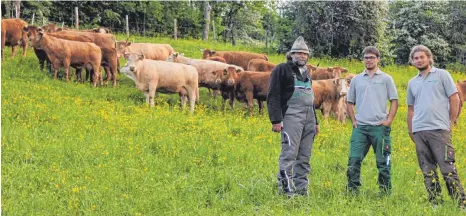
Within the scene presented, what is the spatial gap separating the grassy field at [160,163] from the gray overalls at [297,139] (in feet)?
0.99

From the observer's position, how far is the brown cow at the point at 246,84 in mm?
17766

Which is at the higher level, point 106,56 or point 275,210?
point 106,56

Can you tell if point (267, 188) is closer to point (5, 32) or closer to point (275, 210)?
point (275, 210)

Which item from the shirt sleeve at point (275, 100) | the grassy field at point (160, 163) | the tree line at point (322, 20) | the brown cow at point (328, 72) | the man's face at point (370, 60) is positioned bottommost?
the grassy field at point (160, 163)

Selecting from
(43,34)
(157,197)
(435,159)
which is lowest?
(157,197)

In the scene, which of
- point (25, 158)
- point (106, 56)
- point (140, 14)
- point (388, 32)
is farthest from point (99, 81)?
point (140, 14)

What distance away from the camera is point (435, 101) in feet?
24.3

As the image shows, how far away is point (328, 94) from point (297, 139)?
31.3 ft

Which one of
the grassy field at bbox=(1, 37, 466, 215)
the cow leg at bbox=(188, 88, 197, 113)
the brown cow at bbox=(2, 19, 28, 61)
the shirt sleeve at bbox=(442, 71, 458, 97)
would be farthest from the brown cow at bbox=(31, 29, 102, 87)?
the shirt sleeve at bbox=(442, 71, 458, 97)

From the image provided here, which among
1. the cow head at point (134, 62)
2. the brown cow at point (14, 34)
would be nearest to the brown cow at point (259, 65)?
the cow head at point (134, 62)

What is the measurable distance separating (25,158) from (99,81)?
10.1 metres

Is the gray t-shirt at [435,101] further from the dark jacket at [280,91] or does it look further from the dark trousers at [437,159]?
the dark jacket at [280,91]

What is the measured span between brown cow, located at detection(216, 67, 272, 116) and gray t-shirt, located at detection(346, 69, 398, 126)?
9.38 metres

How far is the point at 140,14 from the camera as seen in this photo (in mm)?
48281
